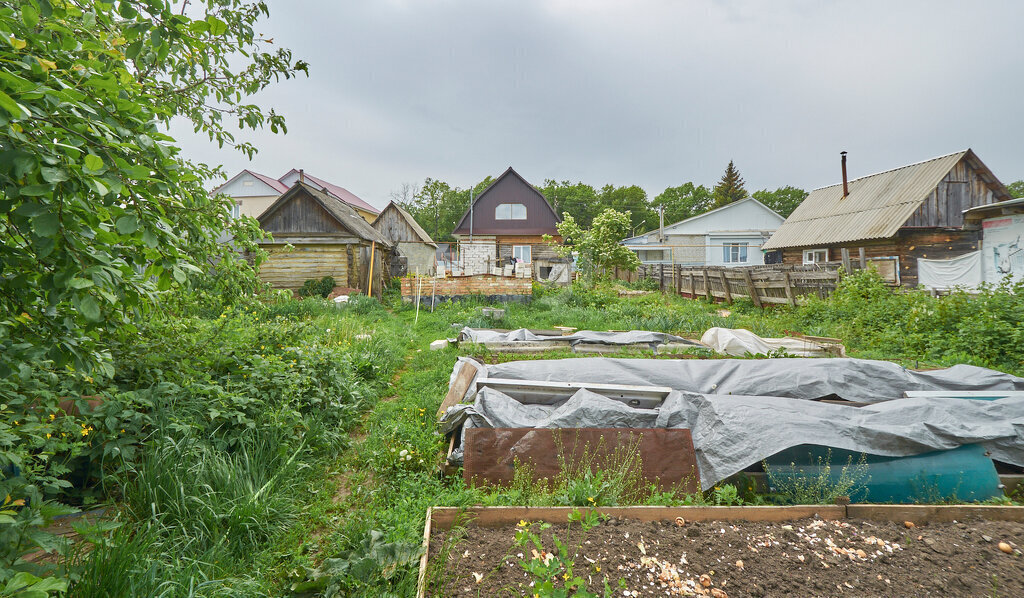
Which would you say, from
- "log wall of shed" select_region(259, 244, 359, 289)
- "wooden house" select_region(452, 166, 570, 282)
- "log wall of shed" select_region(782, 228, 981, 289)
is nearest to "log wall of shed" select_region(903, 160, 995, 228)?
"log wall of shed" select_region(782, 228, 981, 289)

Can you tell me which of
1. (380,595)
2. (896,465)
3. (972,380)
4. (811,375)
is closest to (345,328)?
(380,595)

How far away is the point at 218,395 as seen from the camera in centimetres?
353

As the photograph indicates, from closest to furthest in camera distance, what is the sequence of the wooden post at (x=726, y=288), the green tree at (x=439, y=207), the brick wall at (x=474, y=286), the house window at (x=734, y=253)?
the brick wall at (x=474, y=286)
the wooden post at (x=726, y=288)
the house window at (x=734, y=253)
the green tree at (x=439, y=207)

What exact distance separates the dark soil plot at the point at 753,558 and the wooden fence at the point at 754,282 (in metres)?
10.2

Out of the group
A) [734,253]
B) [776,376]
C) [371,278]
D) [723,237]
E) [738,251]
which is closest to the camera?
[776,376]

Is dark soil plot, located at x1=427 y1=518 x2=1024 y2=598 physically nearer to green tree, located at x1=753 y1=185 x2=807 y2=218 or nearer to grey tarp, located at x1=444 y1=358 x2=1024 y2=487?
grey tarp, located at x1=444 y1=358 x2=1024 y2=487

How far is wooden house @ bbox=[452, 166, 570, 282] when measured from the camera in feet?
95.8

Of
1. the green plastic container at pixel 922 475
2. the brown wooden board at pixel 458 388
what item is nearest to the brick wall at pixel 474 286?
the brown wooden board at pixel 458 388

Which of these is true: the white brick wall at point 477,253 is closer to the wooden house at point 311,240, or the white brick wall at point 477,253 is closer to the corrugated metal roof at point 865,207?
the wooden house at point 311,240

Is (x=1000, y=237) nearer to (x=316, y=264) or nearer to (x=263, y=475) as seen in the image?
(x=263, y=475)

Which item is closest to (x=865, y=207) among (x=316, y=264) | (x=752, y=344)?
(x=752, y=344)

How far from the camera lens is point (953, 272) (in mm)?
12938

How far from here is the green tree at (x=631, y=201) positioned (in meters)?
68.9

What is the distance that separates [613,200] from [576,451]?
70.6 metres
